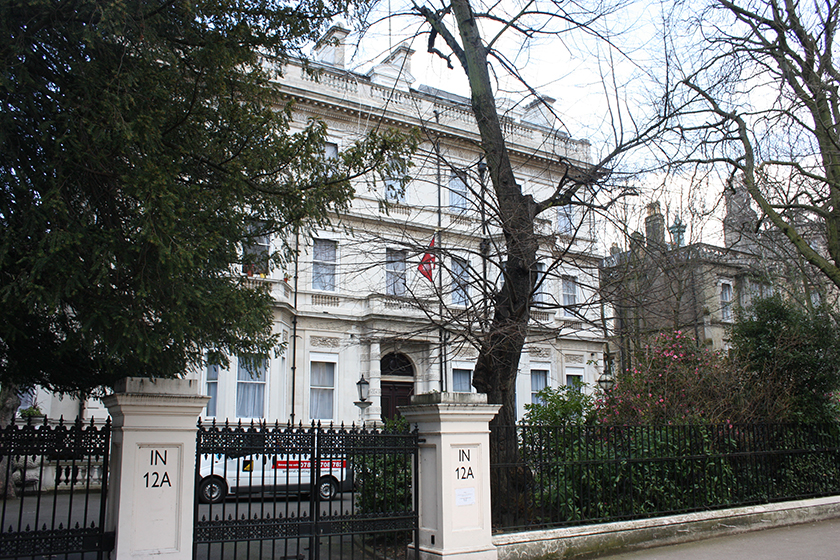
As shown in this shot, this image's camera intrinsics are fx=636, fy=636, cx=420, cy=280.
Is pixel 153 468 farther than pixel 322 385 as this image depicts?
No

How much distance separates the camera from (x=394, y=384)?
2272 centimetres

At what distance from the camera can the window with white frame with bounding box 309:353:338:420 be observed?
20.8 meters

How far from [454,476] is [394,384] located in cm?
1586

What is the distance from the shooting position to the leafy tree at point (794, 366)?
11953 millimetres

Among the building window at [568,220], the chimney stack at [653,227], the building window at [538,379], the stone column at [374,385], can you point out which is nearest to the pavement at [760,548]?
the chimney stack at [653,227]

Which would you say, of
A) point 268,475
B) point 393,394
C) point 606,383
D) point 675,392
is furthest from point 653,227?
point 268,475

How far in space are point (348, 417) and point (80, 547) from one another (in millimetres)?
15729

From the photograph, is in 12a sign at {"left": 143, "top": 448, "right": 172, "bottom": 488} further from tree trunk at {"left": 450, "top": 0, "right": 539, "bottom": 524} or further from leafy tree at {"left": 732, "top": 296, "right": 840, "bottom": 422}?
leafy tree at {"left": 732, "top": 296, "right": 840, "bottom": 422}

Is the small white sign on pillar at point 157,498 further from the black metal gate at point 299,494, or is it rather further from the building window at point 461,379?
the building window at point 461,379

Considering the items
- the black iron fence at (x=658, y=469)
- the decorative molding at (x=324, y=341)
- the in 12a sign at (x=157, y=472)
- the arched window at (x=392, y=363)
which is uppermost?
the decorative molding at (x=324, y=341)

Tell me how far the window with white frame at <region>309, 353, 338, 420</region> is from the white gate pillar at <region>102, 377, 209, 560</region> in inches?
587

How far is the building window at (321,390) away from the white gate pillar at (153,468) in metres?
15.0

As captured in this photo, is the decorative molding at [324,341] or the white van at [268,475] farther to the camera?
the decorative molding at [324,341]

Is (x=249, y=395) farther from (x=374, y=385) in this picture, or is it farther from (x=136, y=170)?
(x=136, y=170)
